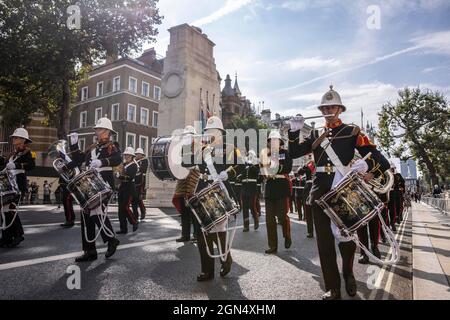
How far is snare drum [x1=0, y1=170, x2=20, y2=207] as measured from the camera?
262 inches

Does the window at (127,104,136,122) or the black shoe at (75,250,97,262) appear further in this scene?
the window at (127,104,136,122)

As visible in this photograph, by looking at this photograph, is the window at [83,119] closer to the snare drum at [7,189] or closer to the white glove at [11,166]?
the white glove at [11,166]

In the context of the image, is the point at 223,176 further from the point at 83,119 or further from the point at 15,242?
the point at 83,119

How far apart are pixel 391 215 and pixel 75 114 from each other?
46.5 metres

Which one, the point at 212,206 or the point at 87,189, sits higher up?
the point at 87,189

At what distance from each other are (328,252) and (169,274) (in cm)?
220

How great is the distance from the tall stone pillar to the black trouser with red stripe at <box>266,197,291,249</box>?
15.2 m

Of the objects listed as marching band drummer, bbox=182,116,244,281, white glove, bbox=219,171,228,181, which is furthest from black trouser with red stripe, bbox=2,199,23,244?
white glove, bbox=219,171,228,181

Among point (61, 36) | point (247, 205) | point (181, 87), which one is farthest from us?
point (181, 87)

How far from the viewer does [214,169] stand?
4895mm

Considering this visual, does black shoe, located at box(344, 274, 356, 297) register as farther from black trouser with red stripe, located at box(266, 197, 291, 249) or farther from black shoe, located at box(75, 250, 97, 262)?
black shoe, located at box(75, 250, 97, 262)

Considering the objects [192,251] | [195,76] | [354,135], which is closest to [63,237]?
[192,251]

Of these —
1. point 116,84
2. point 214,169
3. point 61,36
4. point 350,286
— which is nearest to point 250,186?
point 214,169
